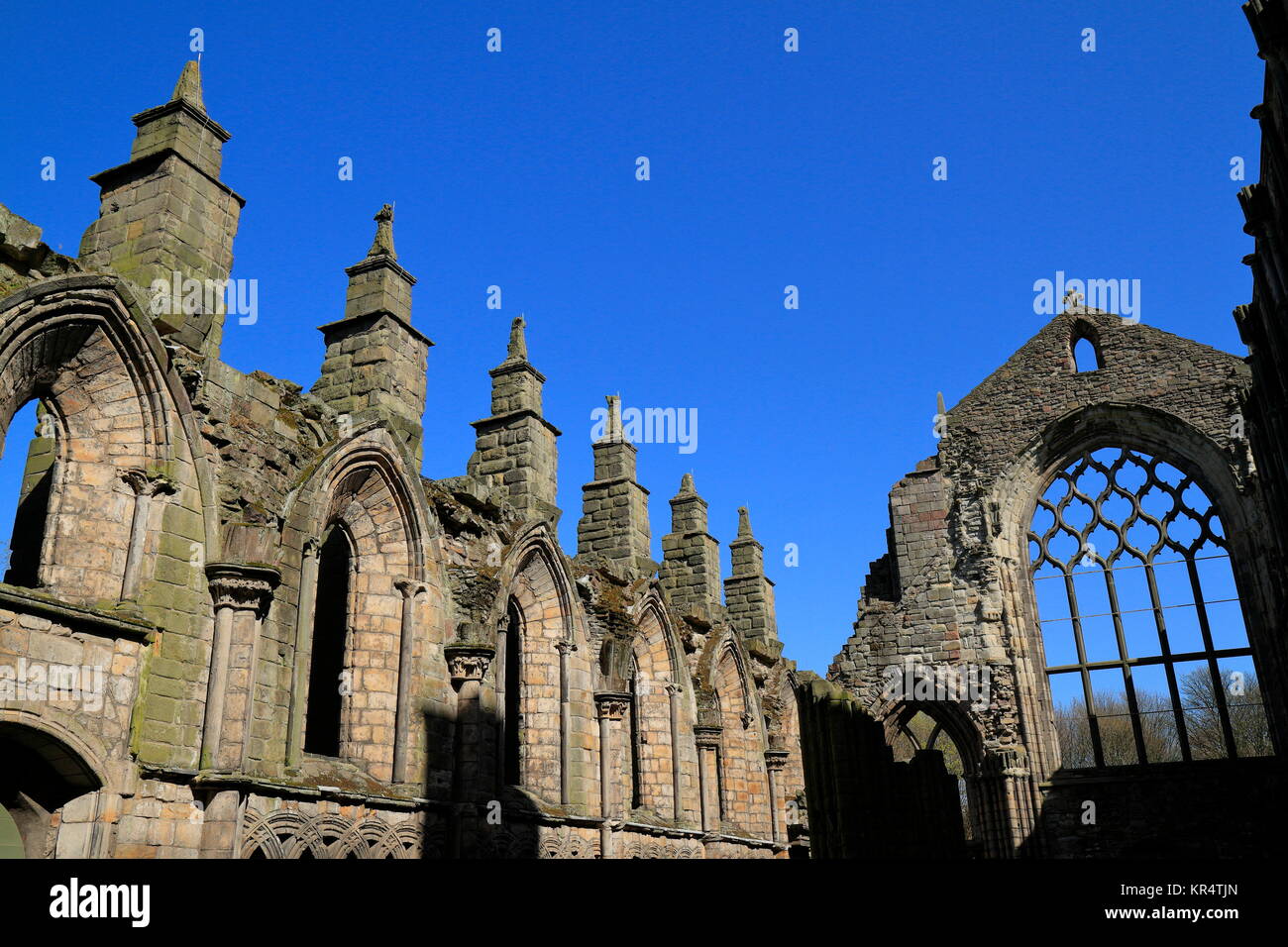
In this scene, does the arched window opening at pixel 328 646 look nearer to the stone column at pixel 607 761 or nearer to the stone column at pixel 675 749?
the stone column at pixel 607 761

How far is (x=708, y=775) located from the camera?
17.1 metres

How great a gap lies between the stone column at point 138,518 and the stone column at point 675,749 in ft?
32.3

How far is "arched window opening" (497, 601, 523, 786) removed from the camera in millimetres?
13375

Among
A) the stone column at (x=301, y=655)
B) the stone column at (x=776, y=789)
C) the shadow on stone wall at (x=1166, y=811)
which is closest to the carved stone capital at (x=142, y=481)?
the stone column at (x=301, y=655)

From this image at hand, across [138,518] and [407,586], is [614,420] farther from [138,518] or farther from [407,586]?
[138,518]

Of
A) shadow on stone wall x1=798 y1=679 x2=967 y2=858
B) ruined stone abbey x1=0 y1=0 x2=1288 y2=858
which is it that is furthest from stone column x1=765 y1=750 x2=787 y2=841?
shadow on stone wall x1=798 y1=679 x2=967 y2=858

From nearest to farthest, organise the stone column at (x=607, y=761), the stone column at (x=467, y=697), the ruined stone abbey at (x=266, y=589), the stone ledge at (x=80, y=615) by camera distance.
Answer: the stone ledge at (x=80, y=615)
the ruined stone abbey at (x=266, y=589)
the stone column at (x=467, y=697)
the stone column at (x=607, y=761)

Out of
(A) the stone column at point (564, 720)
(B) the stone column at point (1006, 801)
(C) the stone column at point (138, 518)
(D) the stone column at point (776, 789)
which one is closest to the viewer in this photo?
(C) the stone column at point (138, 518)

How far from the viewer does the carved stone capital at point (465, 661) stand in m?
11.5

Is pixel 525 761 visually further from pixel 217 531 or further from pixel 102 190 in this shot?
pixel 102 190

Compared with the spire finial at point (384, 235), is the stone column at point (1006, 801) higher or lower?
lower

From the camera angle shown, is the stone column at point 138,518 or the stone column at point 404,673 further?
the stone column at point 404,673

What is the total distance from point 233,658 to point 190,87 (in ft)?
17.7

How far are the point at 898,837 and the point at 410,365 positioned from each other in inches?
282
